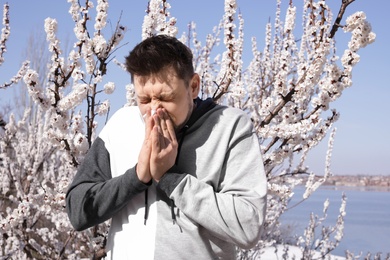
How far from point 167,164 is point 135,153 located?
6.8 inches

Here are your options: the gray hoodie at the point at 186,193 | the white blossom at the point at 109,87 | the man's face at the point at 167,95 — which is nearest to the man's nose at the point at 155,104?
the man's face at the point at 167,95

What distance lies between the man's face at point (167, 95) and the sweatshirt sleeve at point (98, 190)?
0.59 ft

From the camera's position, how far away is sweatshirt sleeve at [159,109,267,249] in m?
1.27

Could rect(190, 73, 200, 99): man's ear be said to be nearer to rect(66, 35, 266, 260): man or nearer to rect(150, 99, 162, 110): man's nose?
rect(66, 35, 266, 260): man

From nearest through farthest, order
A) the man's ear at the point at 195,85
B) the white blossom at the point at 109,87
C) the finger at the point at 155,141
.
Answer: the finger at the point at 155,141 → the man's ear at the point at 195,85 → the white blossom at the point at 109,87

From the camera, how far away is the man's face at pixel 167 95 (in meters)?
1.33

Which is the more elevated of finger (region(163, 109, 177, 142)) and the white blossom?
the white blossom

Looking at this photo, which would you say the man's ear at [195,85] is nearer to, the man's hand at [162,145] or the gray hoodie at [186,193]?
the gray hoodie at [186,193]

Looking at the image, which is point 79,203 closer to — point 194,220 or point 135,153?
point 135,153

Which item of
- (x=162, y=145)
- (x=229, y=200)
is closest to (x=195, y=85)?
(x=162, y=145)

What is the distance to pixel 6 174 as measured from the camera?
19.1 ft

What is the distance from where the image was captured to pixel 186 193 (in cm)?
127

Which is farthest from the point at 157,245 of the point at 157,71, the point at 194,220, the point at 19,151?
the point at 19,151

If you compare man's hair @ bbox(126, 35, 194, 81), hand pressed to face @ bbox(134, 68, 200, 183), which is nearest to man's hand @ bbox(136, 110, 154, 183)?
hand pressed to face @ bbox(134, 68, 200, 183)
